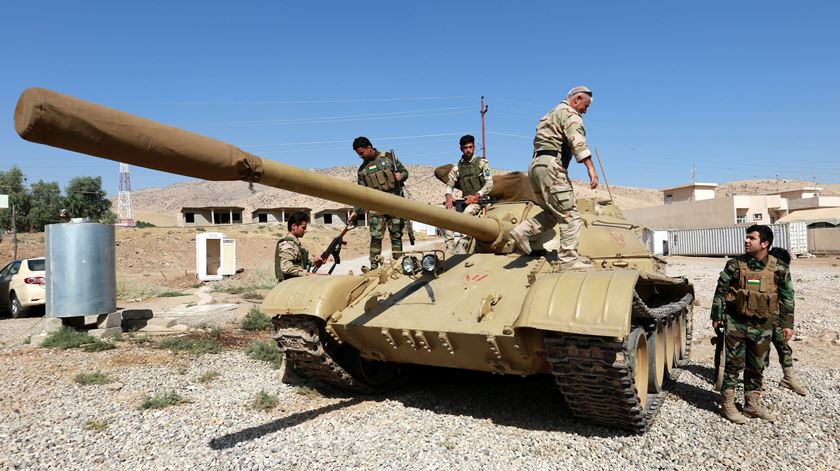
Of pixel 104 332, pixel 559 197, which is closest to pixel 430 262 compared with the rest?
pixel 559 197

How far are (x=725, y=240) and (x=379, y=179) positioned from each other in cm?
3101

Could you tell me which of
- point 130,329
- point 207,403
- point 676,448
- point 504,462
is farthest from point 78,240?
point 676,448

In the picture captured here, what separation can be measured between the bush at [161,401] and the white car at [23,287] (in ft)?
32.2

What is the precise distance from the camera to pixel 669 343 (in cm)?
729

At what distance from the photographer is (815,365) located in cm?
809

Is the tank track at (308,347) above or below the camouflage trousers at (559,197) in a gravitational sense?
below

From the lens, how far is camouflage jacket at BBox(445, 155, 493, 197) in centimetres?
812

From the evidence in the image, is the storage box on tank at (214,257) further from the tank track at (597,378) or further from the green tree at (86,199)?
the green tree at (86,199)

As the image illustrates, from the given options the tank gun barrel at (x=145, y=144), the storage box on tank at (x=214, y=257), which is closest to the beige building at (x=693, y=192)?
the storage box on tank at (x=214, y=257)

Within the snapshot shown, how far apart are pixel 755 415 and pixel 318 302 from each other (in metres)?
4.30

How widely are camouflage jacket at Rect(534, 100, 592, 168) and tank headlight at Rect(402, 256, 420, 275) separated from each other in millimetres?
1739

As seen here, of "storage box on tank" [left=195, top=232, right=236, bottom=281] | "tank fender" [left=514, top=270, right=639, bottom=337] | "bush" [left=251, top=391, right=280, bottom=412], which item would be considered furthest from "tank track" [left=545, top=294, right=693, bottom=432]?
"storage box on tank" [left=195, top=232, right=236, bottom=281]

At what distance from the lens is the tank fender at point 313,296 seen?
603cm

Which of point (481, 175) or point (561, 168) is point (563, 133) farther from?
point (481, 175)
